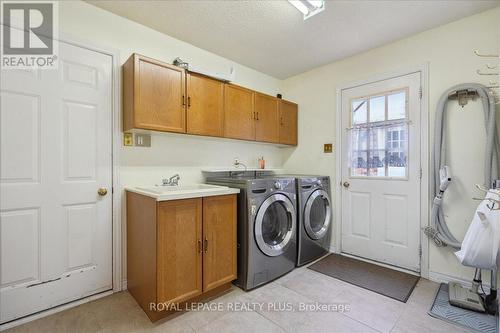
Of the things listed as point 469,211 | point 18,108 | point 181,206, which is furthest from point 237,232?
point 469,211

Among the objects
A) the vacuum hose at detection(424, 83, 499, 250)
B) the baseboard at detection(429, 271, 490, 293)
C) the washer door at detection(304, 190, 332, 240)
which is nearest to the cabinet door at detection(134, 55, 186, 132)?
the washer door at detection(304, 190, 332, 240)

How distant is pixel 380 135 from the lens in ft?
8.62

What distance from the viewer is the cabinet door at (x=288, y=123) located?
126 inches

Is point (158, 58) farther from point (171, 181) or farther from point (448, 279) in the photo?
point (448, 279)

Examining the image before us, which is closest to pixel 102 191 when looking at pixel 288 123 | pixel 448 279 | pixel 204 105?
pixel 204 105

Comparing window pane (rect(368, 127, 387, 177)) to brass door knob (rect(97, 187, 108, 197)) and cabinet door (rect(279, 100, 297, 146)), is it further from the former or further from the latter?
brass door knob (rect(97, 187, 108, 197))

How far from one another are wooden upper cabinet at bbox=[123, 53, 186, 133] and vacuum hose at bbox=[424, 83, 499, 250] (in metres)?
2.41

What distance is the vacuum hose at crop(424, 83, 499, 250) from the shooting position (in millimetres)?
1884

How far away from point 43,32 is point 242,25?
159 centimetres

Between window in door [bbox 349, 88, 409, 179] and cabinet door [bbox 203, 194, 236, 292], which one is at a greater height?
window in door [bbox 349, 88, 409, 179]

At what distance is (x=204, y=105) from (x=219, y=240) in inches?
51.4

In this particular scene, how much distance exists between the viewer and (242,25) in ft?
7.20

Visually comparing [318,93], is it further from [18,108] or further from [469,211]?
[18,108]

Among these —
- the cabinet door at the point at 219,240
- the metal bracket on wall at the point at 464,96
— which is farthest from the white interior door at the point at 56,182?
the metal bracket on wall at the point at 464,96
